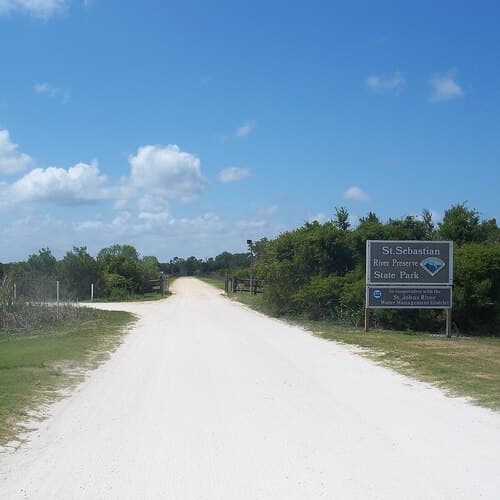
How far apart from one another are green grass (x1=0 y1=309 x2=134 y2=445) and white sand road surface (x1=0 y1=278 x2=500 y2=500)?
49cm

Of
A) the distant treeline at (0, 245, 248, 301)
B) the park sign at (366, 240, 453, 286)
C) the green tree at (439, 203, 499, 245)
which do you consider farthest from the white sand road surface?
the distant treeline at (0, 245, 248, 301)

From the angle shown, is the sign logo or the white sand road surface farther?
the sign logo

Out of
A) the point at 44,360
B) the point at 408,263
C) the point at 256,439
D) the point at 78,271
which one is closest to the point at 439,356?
the point at 408,263

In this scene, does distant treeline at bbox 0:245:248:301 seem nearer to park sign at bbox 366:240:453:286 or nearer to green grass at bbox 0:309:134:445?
green grass at bbox 0:309:134:445

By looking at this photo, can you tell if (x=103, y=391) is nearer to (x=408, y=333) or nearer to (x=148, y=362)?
(x=148, y=362)

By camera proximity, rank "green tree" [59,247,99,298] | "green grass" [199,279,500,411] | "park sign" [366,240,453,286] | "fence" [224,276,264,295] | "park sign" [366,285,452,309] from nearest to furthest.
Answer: "green grass" [199,279,500,411] → "park sign" [366,240,453,286] → "park sign" [366,285,452,309] → "green tree" [59,247,99,298] → "fence" [224,276,264,295]

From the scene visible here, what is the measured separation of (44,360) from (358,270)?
571 inches

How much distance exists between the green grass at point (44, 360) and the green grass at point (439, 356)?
632 cm

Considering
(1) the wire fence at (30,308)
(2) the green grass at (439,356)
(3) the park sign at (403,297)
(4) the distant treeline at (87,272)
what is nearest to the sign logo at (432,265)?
(3) the park sign at (403,297)

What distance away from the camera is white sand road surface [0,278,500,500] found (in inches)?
218

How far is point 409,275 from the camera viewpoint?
20641 millimetres

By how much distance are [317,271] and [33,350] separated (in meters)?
14.0

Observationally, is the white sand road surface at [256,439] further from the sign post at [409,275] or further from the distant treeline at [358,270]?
the distant treeline at [358,270]

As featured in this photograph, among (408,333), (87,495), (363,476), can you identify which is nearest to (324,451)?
(363,476)
